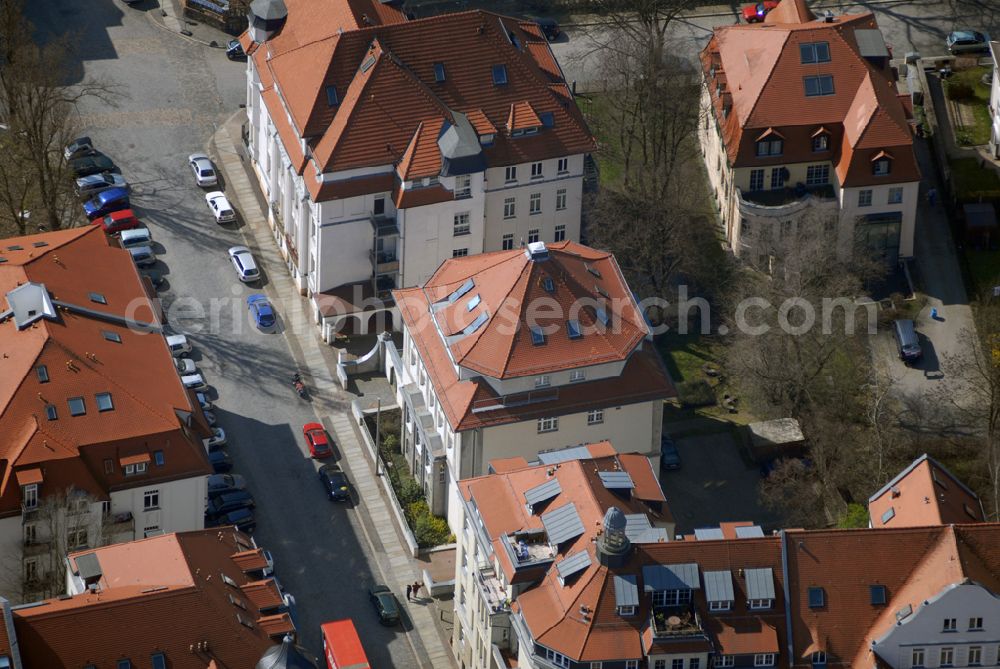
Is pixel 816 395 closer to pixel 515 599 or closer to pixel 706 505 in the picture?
pixel 706 505

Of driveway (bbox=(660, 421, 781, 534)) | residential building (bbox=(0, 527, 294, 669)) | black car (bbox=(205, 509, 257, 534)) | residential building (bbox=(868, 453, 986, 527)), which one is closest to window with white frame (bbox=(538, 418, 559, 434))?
driveway (bbox=(660, 421, 781, 534))

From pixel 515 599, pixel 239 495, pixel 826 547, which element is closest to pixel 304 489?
pixel 239 495

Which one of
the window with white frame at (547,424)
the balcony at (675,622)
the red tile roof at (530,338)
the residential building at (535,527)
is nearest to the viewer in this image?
the balcony at (675,622)

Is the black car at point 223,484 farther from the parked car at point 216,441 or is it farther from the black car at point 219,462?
the parked car at point 216,441

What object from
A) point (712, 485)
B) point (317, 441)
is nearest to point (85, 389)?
point (317, 441)

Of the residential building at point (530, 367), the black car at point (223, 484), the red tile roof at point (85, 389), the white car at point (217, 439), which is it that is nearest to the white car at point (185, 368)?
the white car at point (217, 439)

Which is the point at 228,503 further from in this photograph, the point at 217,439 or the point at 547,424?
the point at 547,424

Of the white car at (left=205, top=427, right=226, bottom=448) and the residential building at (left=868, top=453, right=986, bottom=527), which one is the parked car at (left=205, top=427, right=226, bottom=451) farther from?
the residential building at (left=868, top=453, right=986, bottom=527)
